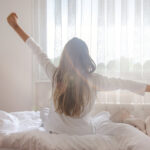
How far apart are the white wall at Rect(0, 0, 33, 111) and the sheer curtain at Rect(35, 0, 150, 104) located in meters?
0.52

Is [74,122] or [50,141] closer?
[50,141]

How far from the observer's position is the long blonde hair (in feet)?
4.38

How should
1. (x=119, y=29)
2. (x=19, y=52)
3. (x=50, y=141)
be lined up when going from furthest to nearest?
(x=19, y=52) < (x=119, y=29) < (x=50, y=141)

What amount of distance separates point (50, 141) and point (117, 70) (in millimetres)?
1542

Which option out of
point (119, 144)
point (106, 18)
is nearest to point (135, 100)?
point (106, 18)

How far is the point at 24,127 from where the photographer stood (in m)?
1.63

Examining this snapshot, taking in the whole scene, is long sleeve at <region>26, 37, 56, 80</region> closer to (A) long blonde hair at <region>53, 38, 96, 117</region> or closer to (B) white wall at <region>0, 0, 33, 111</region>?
(A) long blonde hair at <region>53, 38, 96, 117</region>

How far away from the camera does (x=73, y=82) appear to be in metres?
1.34

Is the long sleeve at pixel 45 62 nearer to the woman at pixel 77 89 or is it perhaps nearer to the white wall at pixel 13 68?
the woman at pixel 77 89

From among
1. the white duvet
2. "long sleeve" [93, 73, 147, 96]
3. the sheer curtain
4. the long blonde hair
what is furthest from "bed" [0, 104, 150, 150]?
the sheer curtain

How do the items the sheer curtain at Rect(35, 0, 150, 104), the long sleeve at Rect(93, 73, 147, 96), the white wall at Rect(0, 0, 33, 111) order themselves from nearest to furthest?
the long sleeve at Rect(93, 73, 147, 96), the sheer curtain at Rect(35, 0, 150, 104), the white wall at Rect(0, 0, 33, 111)

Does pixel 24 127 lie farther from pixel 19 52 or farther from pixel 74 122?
pixel 19 52

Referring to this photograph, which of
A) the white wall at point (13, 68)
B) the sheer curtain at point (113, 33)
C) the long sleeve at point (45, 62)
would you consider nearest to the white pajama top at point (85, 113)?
the long sleeve at point (45, 62)

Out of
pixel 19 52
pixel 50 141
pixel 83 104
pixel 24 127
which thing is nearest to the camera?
pixel 50 141
